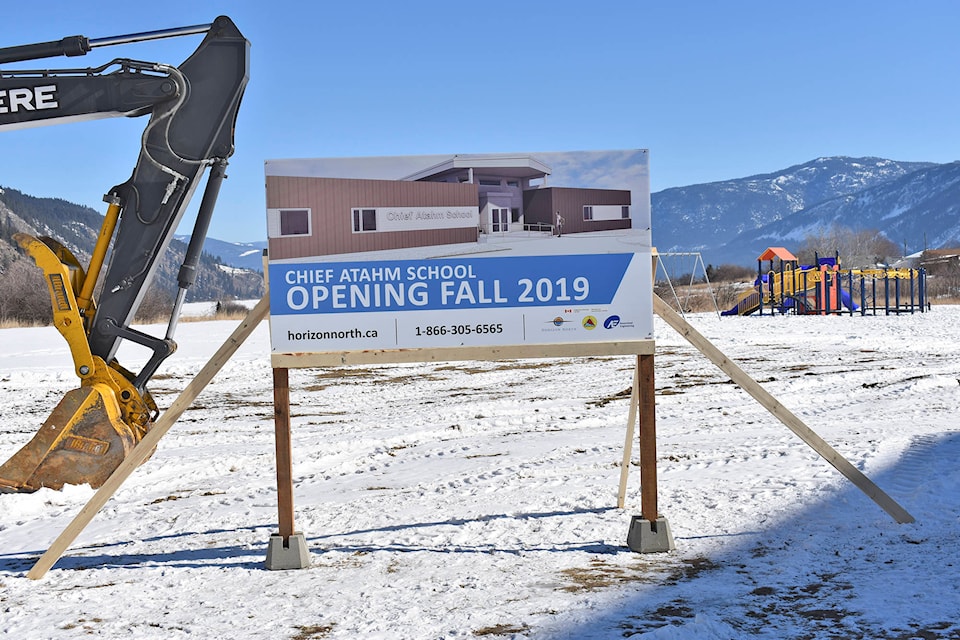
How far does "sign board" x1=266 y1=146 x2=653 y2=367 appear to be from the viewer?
5512mm

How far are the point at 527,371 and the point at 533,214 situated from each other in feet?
41.9

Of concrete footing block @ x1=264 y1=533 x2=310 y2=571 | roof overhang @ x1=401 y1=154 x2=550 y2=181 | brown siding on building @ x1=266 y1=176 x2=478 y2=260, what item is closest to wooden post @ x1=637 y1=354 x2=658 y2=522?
roof overhang @ x1=401 y1=154 x2=550 y2=181

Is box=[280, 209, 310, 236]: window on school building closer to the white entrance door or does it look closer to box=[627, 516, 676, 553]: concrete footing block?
the white entrance door

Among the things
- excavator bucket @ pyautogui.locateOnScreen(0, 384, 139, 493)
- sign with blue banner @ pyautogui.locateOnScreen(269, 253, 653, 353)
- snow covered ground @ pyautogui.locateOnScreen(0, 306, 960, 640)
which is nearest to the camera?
snow covered ground @ pyautogui.locateOnScreen(0, 306, 960, 640)

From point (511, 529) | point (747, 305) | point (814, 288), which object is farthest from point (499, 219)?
point (747, 305)

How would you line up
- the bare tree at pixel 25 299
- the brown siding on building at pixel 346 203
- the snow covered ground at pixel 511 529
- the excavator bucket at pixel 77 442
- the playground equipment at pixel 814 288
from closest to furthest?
the snow covered ground at pixel 511 529, the brown siding on building at pixel 346 203, the excavator bucket at pixel 77 442, the playground equipment at pixel 814 288, the bare tree at pixel 25 299

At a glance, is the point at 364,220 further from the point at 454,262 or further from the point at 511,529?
the point at 511,529

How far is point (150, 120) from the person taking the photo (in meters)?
7.01

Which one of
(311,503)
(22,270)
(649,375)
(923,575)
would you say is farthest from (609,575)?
(22,270)

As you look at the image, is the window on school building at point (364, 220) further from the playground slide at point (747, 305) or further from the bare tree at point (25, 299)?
the bare tree at point (25, 299)

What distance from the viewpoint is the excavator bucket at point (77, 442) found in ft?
22.2

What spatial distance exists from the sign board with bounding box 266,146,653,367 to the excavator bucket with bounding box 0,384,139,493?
2135mm

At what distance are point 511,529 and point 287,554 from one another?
1.61 m

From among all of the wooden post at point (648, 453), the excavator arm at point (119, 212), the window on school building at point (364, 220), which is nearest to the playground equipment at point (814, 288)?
the wooden post at point (648, 453)
